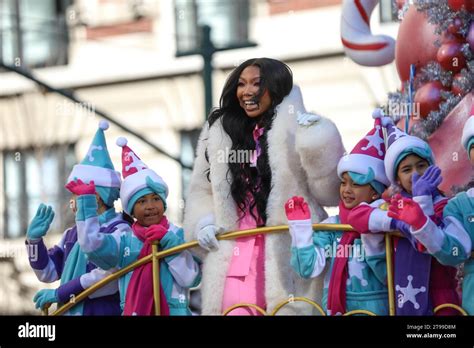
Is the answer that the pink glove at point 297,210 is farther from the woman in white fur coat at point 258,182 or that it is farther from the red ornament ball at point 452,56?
the red ornament ball at point 452,56

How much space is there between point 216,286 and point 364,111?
989mm

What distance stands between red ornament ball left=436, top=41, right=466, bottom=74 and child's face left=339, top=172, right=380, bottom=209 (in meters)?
0.66

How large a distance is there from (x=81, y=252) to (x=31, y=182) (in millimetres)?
611

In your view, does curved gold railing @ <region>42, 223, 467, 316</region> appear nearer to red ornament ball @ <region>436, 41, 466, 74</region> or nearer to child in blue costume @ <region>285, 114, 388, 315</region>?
child in blue costume @ <region>285, 114, 388, 315</region>

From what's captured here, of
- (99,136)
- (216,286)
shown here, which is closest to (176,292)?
(216,286)

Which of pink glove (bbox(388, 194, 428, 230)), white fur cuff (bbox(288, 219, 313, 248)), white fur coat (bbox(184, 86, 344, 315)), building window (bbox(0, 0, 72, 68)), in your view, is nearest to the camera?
pink glove (bbox(388, 194, 428, 230))

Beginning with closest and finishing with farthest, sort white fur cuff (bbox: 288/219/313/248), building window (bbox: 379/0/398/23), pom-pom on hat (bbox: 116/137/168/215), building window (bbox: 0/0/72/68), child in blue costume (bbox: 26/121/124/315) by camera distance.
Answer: white fur cuff (bbox: 288/219/313/248), pom-pom on hat (bbox: 116/137/168/215), child in blue costume (bbox: 26/121/124/315), building window (bbox: 379/0/398/23), building window (bbox: 0/0/72/68)

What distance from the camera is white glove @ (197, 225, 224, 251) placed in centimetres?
618

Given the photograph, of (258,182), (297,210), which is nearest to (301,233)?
(297,210)

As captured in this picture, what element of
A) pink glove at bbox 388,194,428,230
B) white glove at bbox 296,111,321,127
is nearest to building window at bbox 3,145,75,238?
white glove at bbox 296,111,321,127

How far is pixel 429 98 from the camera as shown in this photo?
20.8 ft

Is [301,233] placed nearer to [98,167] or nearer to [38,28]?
[98,167]

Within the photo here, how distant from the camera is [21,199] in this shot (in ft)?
22.7
